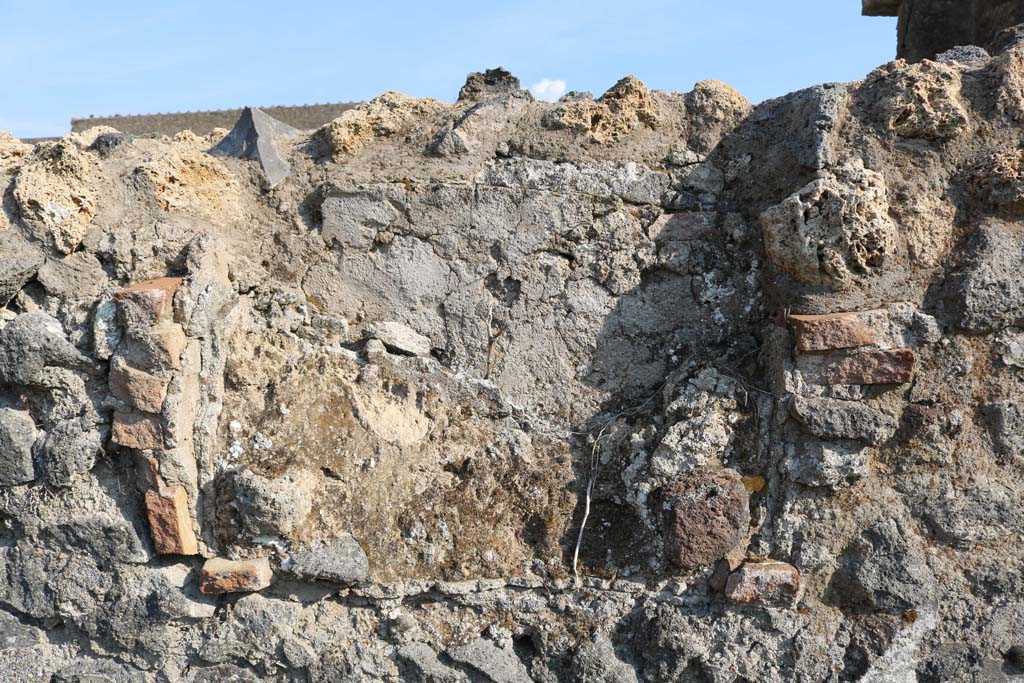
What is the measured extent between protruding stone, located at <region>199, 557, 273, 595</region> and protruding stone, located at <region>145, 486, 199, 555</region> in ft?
0.29

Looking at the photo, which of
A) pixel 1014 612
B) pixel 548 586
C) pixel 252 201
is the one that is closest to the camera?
pixel 1014 612

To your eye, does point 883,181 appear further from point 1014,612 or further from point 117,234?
point 117,234

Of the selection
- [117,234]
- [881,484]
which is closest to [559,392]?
[881,484]

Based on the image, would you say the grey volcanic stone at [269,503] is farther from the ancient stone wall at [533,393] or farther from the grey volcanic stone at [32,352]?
the grey volcanic stone at [32,352]

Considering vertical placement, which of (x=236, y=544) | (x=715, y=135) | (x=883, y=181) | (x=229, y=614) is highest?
(x=715, y=135)

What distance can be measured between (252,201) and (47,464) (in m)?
0.91

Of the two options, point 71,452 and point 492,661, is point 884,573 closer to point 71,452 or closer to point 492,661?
point 492,661

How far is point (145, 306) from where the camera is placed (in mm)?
2135

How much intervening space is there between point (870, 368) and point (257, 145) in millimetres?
1793

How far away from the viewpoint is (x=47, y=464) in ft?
7.18

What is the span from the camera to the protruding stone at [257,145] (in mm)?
2441

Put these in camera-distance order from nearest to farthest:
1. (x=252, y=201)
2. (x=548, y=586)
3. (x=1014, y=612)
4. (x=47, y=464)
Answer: (x=1014, y=612)
(x=548, y=586)
(x=47, y=464)
(x=252, y=201)

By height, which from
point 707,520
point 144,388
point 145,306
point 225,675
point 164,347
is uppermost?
point 145,306

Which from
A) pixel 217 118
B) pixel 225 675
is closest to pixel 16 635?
pixel 225 675
